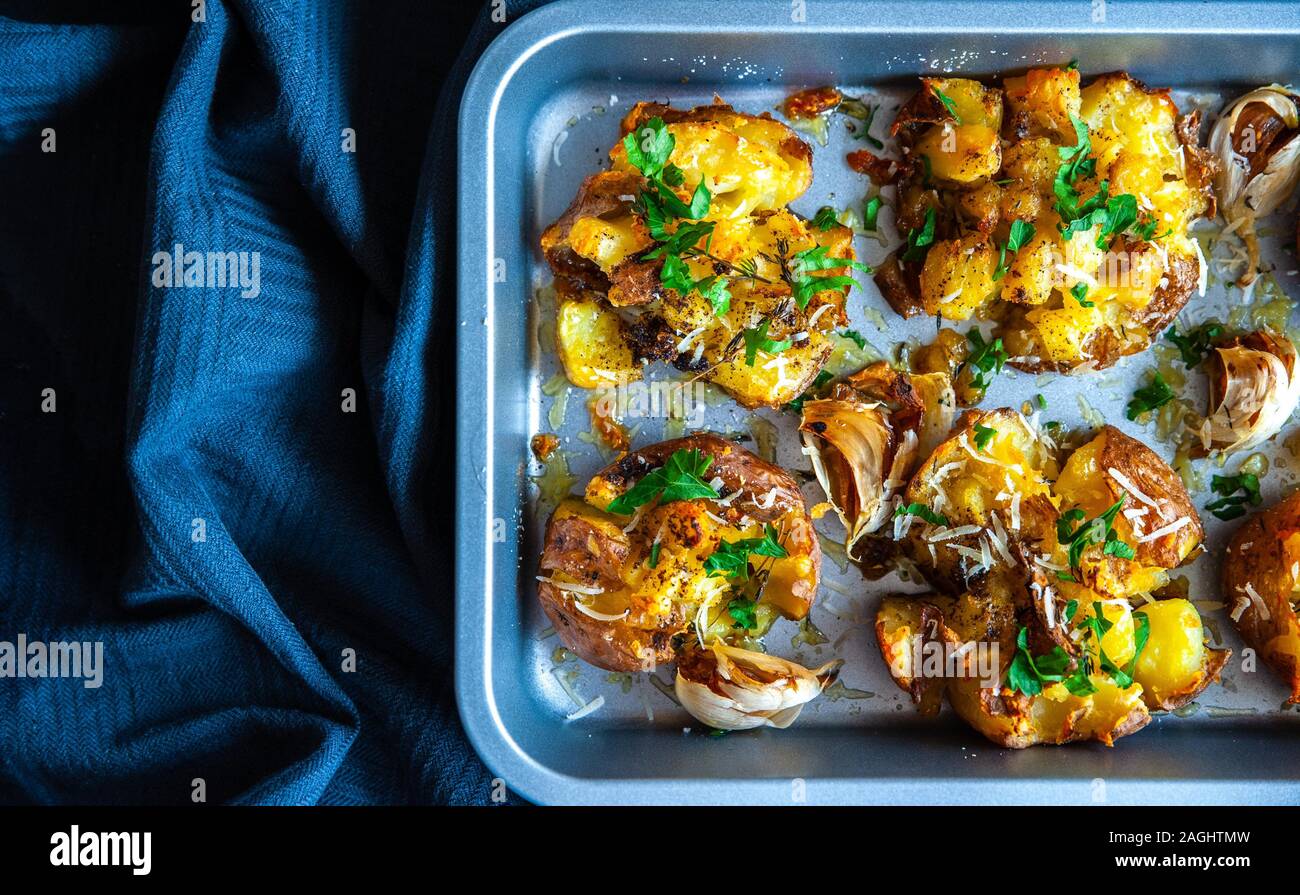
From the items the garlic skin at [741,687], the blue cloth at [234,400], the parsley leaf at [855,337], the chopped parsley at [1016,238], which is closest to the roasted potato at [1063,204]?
the chopped parsley at [1016,238]

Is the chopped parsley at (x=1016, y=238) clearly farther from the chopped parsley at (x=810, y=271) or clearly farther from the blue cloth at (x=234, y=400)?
the blue cloth at (x=234, y=400)

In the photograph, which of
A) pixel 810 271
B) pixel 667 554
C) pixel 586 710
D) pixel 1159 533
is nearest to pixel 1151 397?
pixel 1159 533

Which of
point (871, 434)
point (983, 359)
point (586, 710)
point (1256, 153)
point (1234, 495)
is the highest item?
point (1256, 153)

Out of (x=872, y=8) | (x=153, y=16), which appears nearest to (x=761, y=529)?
(x=872, y=8)

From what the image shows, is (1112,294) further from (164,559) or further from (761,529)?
(164,559)

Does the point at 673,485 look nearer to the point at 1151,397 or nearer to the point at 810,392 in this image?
the point at 810,392

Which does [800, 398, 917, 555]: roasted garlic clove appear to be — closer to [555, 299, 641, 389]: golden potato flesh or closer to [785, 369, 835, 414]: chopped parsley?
[785, 369, 835, 414]: chopped parsley
